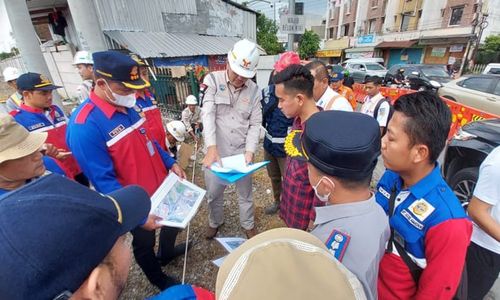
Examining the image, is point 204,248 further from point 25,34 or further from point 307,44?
point 307,44

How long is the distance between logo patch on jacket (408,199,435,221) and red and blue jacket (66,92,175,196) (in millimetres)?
1857

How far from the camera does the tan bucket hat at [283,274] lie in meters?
0.47

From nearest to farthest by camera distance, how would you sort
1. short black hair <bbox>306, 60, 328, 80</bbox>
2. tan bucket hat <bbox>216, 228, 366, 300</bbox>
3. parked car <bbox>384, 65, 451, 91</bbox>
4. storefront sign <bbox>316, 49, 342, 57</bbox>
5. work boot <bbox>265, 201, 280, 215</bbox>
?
tan bucket hat <bbox>216, 228, 366, 300</bbox>, short black hair <bbox>306, 60, 328, 80</bbox>, work boot <bbox>265, 201, 280, 215</bbox>, parked car <bbox>384, 65, 451, 91</bbox>, storefront sign <bbox>316, 49, 342, 57</bbox>

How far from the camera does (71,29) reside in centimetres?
928

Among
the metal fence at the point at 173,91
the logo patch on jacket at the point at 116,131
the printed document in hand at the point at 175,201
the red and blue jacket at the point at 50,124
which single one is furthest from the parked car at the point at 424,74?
the red and blue jacket at the point at 50,124

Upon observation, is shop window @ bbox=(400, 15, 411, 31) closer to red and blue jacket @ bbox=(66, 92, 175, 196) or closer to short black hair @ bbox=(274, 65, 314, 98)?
short black hair @ bbox=(274, 65, 314, 98)

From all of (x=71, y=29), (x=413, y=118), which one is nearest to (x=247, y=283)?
(x=413, y=118)

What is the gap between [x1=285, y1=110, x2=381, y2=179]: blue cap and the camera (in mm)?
988

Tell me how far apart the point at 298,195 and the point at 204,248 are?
1.73 m

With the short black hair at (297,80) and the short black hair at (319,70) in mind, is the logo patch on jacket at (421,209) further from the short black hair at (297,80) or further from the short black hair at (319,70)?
the short black hair at (319,70)

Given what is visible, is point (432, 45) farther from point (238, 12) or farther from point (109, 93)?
point (109, 93)

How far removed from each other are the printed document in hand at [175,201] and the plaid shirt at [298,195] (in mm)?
781

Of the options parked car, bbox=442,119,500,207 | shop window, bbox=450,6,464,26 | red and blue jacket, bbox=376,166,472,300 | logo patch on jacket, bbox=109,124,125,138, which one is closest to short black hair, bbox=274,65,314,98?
red and blue jacket, bbox=376,166,472,300

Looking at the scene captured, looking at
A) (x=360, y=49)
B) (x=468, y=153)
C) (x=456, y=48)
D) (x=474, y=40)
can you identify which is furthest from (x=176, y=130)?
(x=360, y=49)
